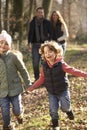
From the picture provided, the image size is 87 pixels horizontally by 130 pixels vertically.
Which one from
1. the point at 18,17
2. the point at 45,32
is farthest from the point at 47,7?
the point at 45,32

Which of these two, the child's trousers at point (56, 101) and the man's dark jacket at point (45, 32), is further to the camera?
the man's dark jacket at point (45, 32)

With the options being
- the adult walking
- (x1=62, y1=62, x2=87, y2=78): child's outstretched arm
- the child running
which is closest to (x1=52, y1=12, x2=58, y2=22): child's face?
the adult walking

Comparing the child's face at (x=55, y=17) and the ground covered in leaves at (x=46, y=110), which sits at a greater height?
the child's face at (x=55, y=17)

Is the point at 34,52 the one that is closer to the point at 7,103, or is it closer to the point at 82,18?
the point at 7,103

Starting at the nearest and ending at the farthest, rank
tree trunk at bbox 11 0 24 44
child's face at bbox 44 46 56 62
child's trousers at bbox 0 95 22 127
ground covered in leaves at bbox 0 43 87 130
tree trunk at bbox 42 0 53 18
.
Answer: child's face at bbox 44 46 56 62 → child's trousers at bbox 0 95 22 127 → ground covered in leaves at bbox 0 43 87 130 → tree trunk at bbox 42 0 53 18 → tree trunk at bbox 11 0 24 44

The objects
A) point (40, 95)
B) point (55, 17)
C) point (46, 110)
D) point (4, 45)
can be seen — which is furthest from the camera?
point (55, 17)

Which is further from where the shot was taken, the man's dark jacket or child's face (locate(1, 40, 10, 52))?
the man's dark jacket

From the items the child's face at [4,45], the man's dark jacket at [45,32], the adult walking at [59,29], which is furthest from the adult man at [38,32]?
the child's face at [4,45]

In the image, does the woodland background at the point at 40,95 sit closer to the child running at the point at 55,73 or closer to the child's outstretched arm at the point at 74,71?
the child running at the point at 55,73

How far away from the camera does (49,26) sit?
1336 cm

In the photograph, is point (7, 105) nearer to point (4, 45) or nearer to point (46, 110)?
point (4, 45)

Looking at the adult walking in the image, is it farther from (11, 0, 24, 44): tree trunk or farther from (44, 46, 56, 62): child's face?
Answer: (11, 0, 24, 44): tree trunk

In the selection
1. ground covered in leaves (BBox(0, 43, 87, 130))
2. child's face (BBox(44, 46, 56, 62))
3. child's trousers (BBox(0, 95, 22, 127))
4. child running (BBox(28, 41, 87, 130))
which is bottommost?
ground covered in leaves (BBox(0, 43, 87, 130))

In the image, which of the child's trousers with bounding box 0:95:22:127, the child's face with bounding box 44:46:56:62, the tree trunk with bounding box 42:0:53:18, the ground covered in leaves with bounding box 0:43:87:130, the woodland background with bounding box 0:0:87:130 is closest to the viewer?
the child's face with bounding box 44:46:56:62
